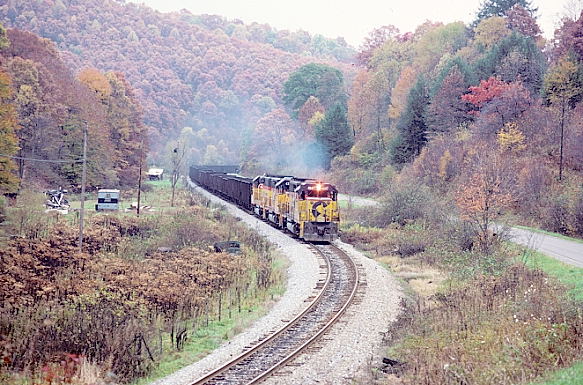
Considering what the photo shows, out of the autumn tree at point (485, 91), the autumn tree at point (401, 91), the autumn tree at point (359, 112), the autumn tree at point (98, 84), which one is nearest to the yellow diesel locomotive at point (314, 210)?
the autumn tree at point (485, 91)

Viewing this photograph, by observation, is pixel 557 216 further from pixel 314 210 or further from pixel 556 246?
pixel 314 210

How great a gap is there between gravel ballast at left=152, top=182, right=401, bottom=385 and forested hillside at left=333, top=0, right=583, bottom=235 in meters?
6.52

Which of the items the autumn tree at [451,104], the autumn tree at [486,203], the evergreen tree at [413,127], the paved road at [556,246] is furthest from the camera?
the evergreen tree at [413,127]

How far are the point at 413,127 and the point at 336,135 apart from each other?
16.6 m

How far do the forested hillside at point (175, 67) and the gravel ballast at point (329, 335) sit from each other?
109m

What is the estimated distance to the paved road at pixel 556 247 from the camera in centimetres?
2369

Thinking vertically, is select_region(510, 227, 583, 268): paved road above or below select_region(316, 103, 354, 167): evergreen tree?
below

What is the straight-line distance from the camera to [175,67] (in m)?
152

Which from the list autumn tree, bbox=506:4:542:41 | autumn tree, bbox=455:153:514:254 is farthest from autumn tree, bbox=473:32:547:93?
autumn tree, bbox=455:153:514:254

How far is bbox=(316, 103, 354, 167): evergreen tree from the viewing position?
75.8 metres

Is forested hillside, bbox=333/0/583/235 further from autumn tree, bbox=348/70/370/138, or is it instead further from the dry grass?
the dry grass

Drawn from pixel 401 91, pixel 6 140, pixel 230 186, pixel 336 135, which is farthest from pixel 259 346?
pixel 336 135

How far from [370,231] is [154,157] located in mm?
101031

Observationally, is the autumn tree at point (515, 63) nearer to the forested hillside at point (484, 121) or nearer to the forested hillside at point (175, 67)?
the forested hillside at point (484, 121)
